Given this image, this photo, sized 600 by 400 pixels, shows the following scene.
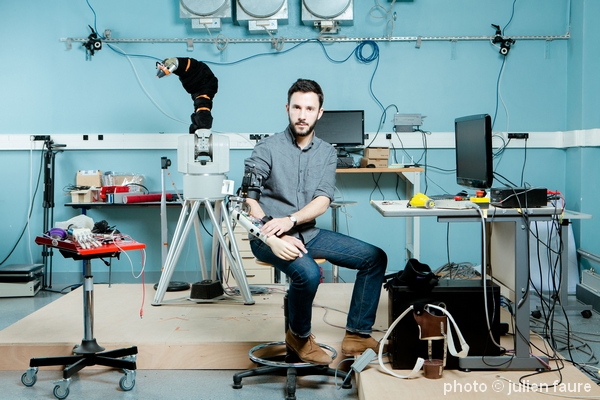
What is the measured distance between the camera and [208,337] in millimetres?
2922

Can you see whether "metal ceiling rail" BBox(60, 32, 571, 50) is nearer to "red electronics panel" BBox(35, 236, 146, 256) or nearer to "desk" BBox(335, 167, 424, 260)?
"desk" BBox(335, 167, 424, 260)

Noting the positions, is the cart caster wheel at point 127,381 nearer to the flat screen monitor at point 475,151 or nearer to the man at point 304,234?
the man at point 304,234

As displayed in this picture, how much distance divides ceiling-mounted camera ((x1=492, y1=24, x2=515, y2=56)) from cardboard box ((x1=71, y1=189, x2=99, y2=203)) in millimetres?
3316

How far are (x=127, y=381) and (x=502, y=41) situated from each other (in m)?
3.81

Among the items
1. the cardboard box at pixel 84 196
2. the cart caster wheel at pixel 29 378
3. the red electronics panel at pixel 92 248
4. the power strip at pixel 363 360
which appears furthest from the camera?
the cardboard box at pixel 84 196

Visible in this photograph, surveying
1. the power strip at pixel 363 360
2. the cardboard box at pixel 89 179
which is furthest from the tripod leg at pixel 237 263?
the cardboard box at pixel 89 179

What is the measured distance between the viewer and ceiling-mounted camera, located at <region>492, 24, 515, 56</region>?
4.81 m

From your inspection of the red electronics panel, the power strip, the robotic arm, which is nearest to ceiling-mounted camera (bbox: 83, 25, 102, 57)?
the robotic arm

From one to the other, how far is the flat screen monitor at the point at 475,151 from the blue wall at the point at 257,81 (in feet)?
6.07

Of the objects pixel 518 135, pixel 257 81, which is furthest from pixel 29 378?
pixel 518 135

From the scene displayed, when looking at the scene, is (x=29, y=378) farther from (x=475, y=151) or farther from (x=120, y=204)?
(x=475, y=151)

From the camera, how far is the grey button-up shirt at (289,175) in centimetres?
277

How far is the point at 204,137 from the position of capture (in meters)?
3.54

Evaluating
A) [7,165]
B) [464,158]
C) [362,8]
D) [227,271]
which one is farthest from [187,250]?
[464,158]
